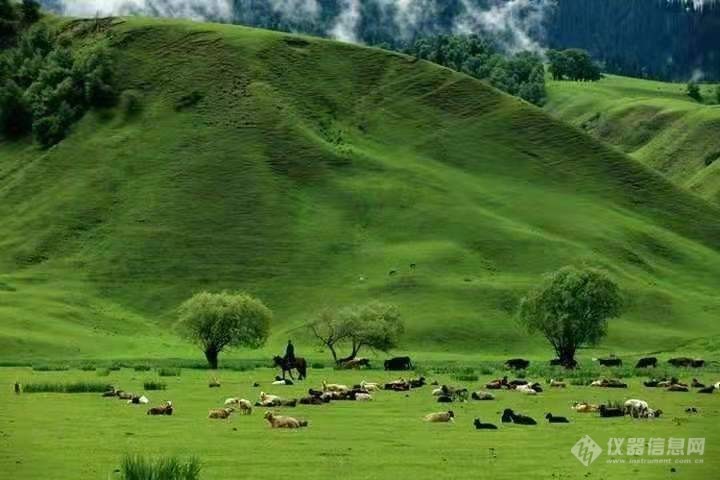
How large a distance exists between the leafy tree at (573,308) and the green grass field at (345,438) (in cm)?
4389

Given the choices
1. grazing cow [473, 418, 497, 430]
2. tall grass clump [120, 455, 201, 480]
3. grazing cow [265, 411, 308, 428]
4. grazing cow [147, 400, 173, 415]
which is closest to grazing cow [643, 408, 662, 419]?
grazing cow [473, 418, 497, 430]

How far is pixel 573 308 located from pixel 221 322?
31505 millimetres

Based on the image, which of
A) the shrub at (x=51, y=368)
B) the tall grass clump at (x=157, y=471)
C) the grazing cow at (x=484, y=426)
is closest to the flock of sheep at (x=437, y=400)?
the grazing cow at (x=484, y=426)

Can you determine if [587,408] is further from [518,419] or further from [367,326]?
[367,326]

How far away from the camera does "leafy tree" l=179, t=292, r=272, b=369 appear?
105 metres

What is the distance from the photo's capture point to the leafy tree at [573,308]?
353ft

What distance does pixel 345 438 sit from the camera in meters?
42.6


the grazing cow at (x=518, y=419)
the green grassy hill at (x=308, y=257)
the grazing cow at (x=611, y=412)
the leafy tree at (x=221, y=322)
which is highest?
the green grassy hill at (x=308, y=257)

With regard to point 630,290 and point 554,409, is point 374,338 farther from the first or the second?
point 630,290

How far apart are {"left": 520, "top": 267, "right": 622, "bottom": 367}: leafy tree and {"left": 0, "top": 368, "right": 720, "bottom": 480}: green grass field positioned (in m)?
43.9

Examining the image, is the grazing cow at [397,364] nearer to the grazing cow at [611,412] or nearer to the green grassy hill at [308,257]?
the green grassy hill at [308,257]


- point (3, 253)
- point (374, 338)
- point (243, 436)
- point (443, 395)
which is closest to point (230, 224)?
point (3, 253)

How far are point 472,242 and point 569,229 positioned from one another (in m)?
20.8

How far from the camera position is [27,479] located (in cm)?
3288
